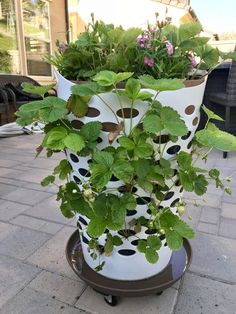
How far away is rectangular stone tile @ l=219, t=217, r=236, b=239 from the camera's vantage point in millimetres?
1546

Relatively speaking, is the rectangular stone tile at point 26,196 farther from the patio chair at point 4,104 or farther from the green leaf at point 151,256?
the patio chair at point 4,104

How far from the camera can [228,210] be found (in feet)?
6.00

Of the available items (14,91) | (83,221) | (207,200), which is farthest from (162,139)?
(14,91)

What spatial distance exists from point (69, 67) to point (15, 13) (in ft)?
15.3

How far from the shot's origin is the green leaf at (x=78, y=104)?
0.85 m

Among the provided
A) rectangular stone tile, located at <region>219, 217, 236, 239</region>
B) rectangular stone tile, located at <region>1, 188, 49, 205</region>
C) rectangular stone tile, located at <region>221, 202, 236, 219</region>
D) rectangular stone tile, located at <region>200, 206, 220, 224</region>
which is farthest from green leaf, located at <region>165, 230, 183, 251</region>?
rectangular stone tile, located at <region>1, 188, 49, 205</region>

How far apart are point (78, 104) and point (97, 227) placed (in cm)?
36

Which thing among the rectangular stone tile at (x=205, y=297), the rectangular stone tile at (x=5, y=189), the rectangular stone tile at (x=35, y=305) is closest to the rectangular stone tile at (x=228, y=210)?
the rectangular stone tile at (x=205, y=297)

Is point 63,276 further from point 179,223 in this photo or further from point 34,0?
point 34,0

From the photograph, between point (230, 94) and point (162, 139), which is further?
point (230, 94)

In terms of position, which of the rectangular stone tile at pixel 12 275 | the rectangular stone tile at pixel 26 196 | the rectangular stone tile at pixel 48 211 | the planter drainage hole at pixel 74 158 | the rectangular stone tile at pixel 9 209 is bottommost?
the rectangular stone tile at pixel 26 196

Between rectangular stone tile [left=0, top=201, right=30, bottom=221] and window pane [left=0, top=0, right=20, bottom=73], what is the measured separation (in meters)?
3.46

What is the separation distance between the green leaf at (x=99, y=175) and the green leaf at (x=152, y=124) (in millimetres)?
154

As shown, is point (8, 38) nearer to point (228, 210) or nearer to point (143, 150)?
point (228, 210)
